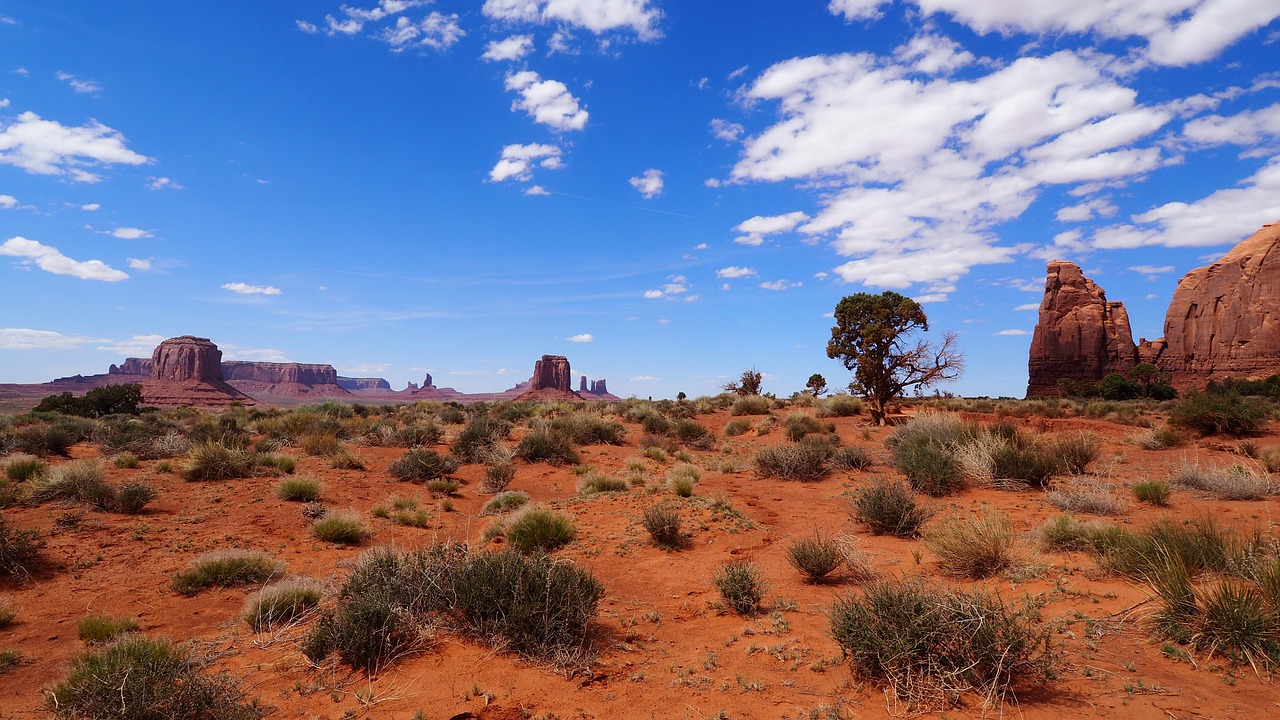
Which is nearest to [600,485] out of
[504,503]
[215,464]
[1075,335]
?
[504,503]

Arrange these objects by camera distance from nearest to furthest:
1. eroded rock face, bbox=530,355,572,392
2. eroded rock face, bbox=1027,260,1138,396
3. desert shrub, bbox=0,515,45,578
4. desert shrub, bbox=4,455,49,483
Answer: desert shrub, bbox=0,515,45,578 < desert shrub, bbox=4,455,49,483 < eroded rock face, bbox=1027,260,1138,396 < eroded rock face, bbox=530,355,572,392

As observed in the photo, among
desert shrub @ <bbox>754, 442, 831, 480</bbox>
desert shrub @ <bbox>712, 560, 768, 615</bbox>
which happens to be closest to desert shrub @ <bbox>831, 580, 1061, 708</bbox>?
desert shrub @ <bbox>712, 560, 768, 615</bbox>

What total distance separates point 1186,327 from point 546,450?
8672cm

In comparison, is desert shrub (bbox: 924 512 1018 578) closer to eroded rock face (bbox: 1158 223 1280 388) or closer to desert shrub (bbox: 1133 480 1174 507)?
desert shrub (bbox: 1133 480 1174 507)

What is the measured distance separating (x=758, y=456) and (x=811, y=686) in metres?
11.0

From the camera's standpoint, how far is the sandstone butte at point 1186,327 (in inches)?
2367

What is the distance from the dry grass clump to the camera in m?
9.44

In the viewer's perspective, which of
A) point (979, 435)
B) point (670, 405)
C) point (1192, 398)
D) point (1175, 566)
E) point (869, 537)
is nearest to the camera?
point (1175, 566)

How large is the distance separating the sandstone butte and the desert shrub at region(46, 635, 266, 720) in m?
86.2

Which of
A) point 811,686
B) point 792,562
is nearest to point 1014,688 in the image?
point 811,686

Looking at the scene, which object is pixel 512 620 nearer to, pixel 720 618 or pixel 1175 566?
pixel 720 618

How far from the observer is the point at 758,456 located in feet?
50.1

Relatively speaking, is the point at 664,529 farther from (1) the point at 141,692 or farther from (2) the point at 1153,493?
(2) the point at 1153,493

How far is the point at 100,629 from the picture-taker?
18.6 feet
